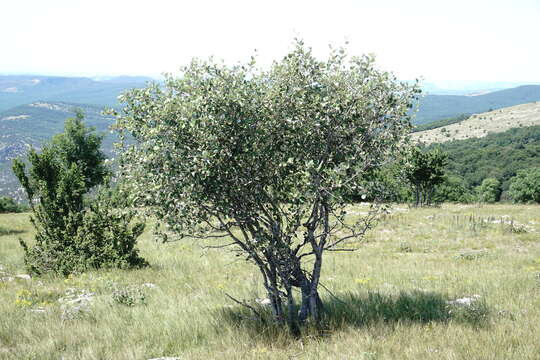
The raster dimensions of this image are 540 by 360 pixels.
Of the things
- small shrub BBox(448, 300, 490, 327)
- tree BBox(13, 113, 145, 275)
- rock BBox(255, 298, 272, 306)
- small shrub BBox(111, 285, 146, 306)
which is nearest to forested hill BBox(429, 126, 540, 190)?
→ tree BBox(13, 113, 145, 275)

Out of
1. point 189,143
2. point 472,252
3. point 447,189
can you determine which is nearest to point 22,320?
point 189,143

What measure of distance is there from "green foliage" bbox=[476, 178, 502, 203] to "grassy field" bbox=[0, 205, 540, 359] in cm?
12439

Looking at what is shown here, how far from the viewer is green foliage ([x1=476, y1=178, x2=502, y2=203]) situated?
126 meters

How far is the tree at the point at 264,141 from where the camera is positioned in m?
6.56

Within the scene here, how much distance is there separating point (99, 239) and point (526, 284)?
14292 mm

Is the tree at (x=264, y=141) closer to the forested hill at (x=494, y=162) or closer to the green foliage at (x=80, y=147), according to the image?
the green foliage at (x=80, y=147)

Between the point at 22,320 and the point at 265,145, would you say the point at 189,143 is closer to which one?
the point at 265,145

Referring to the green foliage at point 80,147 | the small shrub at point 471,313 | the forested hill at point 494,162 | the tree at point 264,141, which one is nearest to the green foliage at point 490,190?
the forested hill at point 494,162

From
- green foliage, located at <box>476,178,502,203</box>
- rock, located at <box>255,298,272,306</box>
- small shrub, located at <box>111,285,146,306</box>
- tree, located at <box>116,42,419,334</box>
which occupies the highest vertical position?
tree, located at <box>116,42,419,334</box>

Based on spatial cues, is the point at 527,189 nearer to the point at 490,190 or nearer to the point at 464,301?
the point at 490,190

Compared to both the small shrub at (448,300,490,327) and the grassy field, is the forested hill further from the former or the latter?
the small shrub at (448,300,490,327)

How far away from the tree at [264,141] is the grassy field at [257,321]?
3.96 feet

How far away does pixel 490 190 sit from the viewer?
128625mm

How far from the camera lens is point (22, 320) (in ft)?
28.8
